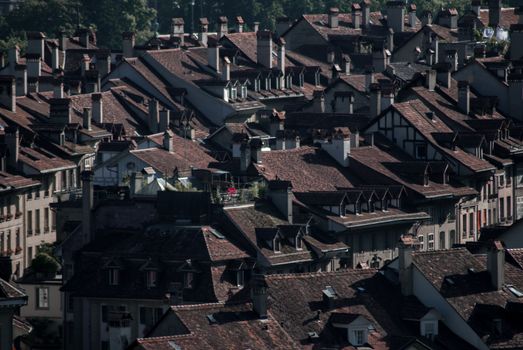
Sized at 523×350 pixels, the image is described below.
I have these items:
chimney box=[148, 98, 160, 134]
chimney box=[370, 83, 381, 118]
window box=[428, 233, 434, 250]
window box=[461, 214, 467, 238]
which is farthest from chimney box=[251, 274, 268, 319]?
chimney box=[148, 98, 160, 134]

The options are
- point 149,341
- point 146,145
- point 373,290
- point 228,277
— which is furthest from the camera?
point 146,145

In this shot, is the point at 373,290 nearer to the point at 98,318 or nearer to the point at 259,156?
the point at 98,318

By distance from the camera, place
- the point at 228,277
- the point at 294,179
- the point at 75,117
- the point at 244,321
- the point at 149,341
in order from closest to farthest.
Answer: the point at 149,341 < the point at 244,321 < the point at 228,277 < the point at 294,179 < the point at 75,117

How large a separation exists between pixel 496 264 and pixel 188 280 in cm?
1558

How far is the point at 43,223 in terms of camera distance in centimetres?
17975

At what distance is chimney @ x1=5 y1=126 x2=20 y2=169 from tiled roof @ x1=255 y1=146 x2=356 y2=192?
75.2 ft

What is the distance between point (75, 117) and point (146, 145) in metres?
17.6

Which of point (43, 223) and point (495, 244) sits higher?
point (495, 244)

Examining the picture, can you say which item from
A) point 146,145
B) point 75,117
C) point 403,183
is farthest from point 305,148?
point 75,117

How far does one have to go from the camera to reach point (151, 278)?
13688 cm

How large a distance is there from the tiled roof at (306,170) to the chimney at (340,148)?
350mm

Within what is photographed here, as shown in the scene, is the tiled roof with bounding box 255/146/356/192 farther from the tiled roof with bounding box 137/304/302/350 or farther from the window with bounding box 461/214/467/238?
the tiled roof with bounding box 137/304/302/350

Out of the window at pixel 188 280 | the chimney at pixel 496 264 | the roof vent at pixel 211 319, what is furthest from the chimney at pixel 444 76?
the roof vent at pixel 211 319

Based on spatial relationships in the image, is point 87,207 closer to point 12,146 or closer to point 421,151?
point 421,151
